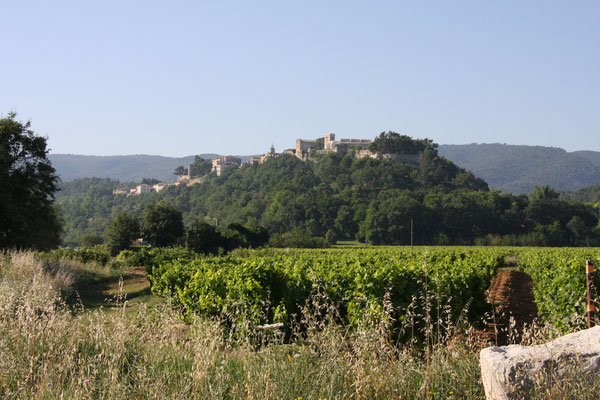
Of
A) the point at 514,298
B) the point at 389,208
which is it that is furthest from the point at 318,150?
the point at 514,298

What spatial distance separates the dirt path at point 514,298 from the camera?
11.1 m

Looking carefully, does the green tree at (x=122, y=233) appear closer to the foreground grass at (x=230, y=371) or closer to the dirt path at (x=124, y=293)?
the dirt path at (x=124, y=293)

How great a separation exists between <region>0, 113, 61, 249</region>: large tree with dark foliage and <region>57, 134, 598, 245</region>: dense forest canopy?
35550mm

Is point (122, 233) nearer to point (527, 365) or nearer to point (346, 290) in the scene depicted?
point (346, 290)

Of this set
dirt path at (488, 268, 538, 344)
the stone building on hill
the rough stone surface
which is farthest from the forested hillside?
the rough stone surface

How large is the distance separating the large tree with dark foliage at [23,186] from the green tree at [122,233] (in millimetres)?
17055

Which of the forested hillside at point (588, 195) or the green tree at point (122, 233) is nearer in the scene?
the green tree at point (122, 233)

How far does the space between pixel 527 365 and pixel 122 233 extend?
41.9m

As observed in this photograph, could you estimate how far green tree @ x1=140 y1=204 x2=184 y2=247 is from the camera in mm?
46125

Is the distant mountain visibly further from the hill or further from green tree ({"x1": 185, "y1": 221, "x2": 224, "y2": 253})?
green tree ({"x1": 185, "y1": 221, "x2": 224, "y2": 253})

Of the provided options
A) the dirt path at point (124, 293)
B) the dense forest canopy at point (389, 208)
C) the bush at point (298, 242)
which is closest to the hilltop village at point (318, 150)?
the dense forest canopy at point (389, 208)

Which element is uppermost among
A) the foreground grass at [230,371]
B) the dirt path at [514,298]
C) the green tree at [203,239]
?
the foreground grass at [230,371]

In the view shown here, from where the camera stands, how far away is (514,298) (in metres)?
16.8

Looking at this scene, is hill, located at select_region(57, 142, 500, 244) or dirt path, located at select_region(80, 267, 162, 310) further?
hill, located at select_region(57, 142, 500, 244)
